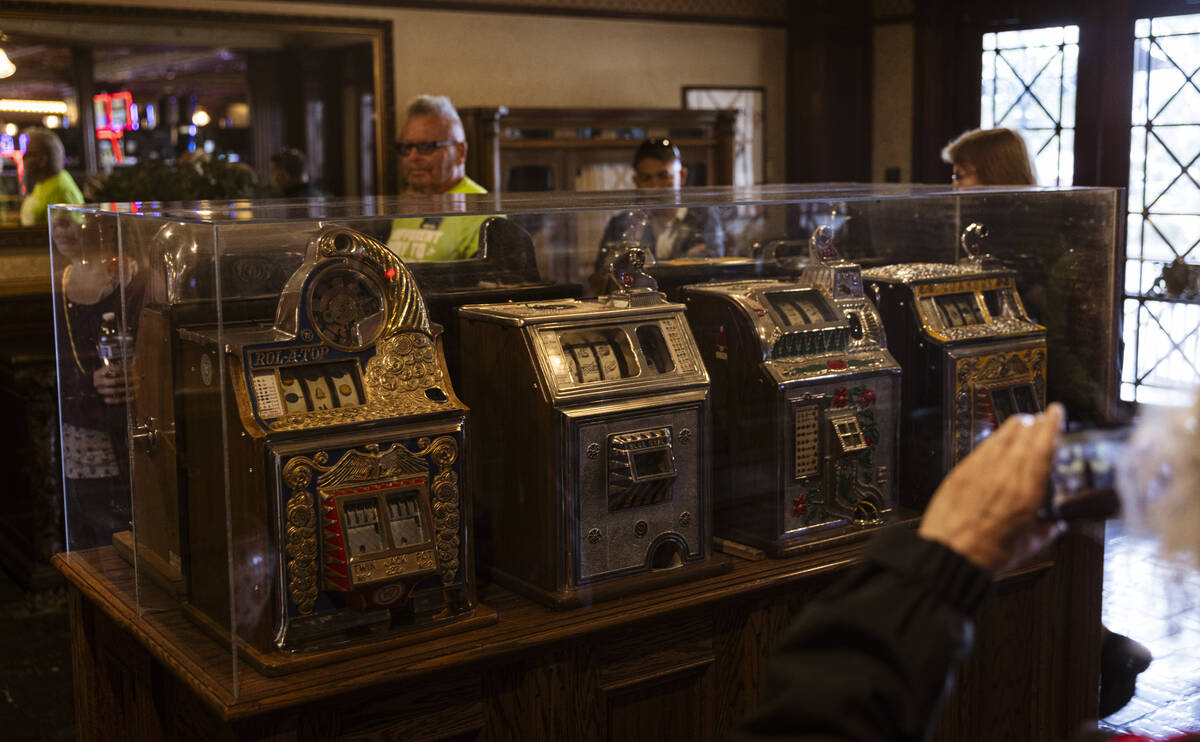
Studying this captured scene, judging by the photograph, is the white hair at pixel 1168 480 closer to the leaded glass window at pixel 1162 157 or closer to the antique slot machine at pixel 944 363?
the antique slot machine at pixel 944 363

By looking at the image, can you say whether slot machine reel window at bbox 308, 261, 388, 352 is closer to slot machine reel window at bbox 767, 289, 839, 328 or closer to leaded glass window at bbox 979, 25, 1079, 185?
slot machine reel window at bbox 767, 289, 839, 328

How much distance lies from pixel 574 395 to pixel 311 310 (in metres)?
0.48

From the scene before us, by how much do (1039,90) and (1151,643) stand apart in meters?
3.99

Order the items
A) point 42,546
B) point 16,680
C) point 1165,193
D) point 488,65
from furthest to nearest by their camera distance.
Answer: point 488,65, point 1165,193, point 42,546, point 16,680

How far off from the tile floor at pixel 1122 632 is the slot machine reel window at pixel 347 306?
204 cm

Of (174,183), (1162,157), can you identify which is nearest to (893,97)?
(1162,157)

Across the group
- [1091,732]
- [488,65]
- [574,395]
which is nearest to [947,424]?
[574,395]

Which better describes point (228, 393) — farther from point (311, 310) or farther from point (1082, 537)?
point (1082, 537)

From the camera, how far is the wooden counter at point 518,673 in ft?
6.47

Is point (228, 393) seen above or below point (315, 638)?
above

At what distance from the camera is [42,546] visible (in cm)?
454

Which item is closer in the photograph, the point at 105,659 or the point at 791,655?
the point at 791,655

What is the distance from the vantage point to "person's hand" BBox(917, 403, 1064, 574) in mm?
1064

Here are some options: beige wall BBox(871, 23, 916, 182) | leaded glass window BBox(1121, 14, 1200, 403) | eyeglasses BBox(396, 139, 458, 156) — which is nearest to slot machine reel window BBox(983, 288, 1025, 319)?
eyeglasses BBox(396, 139, 458, 156)
